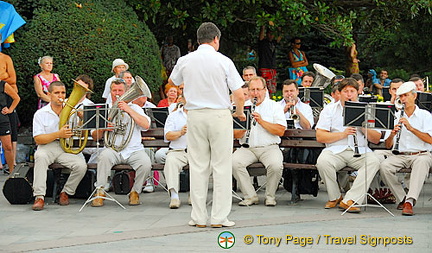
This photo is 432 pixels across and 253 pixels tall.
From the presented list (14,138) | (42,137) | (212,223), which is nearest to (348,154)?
(212,223)

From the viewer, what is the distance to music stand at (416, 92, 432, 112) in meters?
11.3

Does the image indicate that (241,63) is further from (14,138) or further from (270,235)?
(270,235)

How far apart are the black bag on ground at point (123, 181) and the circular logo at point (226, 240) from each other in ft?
10.3

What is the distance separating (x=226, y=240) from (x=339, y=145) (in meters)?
2.91

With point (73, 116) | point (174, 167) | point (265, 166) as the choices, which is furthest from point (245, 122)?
point (73, 116)

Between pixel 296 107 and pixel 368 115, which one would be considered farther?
pixel 296 107

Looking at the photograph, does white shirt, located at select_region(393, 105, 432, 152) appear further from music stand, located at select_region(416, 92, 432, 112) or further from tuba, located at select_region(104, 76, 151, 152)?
tuba, located at select_region(104, 76, 151, 152)

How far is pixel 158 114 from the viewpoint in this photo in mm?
11477

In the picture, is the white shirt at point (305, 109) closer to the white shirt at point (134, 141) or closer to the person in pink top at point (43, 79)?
the white shirt at point (134, 141)

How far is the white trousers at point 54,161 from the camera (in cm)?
1019

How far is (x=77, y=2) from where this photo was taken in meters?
14.3

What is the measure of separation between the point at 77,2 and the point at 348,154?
6199 millimetres

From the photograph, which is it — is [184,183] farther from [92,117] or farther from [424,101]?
[424,101]

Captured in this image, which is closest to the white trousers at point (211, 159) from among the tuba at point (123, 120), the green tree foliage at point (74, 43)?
the tuba at point (123, 120)
